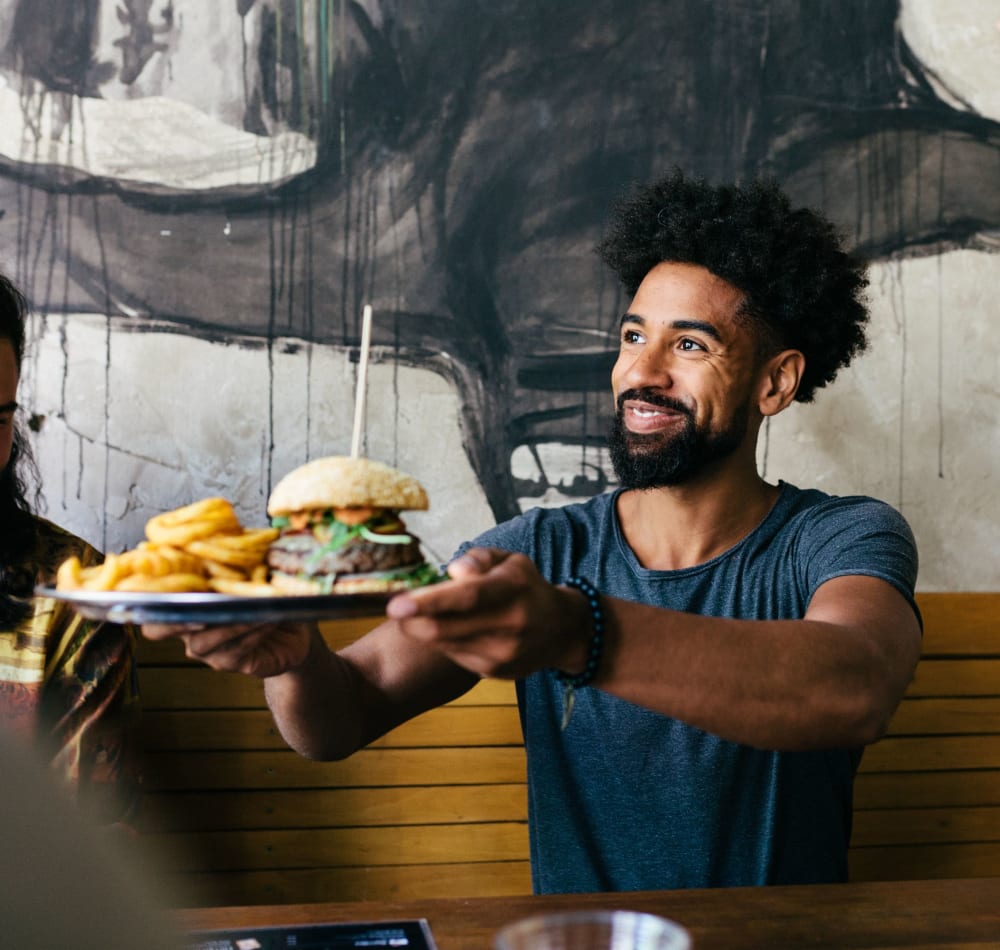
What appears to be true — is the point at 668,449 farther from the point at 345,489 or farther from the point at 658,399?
the point at 345,489

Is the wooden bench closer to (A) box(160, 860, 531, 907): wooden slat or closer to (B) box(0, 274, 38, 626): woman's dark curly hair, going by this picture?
(A) box(160, 860, 531, 907): wooden slat

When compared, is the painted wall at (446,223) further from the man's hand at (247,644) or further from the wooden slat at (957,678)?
the man's hand at (247,644)

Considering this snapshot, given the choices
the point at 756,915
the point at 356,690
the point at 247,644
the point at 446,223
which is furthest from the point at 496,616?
the point at 446,223

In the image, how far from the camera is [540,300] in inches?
90.0

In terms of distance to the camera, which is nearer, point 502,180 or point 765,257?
point 765,257

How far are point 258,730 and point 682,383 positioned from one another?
1.01 meters

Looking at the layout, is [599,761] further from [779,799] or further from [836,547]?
[836,547]

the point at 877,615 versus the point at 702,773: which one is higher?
the point at 877,615

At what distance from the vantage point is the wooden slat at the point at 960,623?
90.9 inches

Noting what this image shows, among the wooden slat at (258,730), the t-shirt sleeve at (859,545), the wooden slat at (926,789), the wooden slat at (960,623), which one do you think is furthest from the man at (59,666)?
the wooden slat at (960,623)

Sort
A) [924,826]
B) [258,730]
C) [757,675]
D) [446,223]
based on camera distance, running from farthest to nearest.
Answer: [924,826], [446,223], [258,730], [757,675]

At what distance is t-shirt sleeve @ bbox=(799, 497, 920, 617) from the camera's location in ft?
4.91

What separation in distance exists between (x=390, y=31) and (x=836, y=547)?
4.37 feet

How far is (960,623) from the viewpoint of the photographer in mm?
2328
